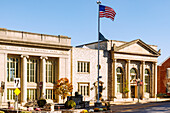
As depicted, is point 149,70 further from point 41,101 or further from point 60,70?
point 41,101

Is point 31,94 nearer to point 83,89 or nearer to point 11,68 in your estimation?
point 11,68

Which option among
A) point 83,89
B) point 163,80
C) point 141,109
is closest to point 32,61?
point 83,89

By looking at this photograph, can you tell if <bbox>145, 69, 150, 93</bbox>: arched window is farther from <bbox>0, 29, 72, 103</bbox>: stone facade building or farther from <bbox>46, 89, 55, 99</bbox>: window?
<bbox>46, 89, 55, 99</bbox>: window

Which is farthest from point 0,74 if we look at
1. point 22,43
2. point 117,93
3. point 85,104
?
point 117,93

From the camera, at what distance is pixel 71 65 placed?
4716 cm

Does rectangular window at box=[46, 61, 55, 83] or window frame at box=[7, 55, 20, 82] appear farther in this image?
rectangular window at box=[46, 61, 55, 83]

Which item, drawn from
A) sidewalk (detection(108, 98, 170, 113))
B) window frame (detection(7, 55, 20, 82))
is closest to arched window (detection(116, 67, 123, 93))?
sidewalk (detection(108, 98, 170, 113))

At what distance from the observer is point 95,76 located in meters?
50.6

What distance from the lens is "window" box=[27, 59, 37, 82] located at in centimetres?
4316

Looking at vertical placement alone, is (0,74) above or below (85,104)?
above

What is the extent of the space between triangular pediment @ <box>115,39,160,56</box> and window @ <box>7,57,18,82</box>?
1913 cm

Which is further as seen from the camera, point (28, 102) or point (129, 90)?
point (129, 90)

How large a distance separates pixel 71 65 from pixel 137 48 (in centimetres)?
1591

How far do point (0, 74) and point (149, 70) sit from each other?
31534mm
